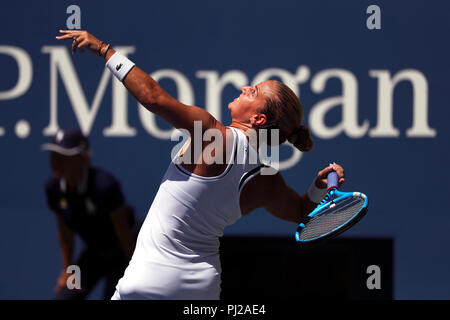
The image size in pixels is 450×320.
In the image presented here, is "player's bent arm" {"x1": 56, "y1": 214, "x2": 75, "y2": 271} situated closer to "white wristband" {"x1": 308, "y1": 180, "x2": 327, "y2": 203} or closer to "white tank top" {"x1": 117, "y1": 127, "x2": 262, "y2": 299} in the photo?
"white tank top" {"x1": 117, "y1": 127, "x2": 262, "y2": 299}

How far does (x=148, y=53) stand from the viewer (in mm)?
3969

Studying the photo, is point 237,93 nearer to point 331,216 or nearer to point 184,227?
point 331,216

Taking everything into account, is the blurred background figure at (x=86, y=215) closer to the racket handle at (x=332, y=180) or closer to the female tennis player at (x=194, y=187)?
the female tennis player at (x=194, y=187)

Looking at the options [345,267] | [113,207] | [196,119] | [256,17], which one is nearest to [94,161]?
[113,207]

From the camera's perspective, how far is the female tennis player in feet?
6.41

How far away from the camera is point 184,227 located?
2.05 meters

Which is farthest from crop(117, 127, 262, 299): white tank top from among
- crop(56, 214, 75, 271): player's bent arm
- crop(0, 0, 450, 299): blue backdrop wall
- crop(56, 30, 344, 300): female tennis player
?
crop(56, 214, 75, 271): player's bent arm

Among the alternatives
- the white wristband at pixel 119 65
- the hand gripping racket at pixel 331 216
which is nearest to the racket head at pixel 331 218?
the hand gripping racket at pixel 331 216

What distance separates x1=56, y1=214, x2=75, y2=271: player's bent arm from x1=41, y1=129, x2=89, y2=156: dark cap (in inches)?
17.3

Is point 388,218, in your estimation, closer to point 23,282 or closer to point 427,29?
point 427,29

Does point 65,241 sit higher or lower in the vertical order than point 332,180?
lower

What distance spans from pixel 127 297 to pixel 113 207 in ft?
5.86

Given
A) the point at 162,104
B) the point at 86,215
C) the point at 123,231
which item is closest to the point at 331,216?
the point at 162,104

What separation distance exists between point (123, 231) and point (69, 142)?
72cm
